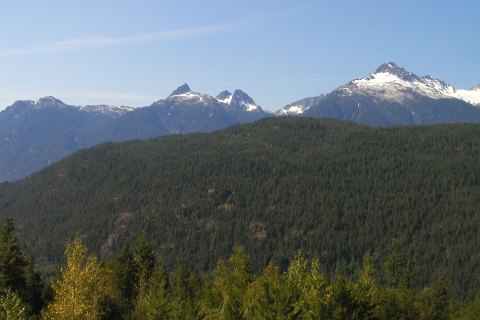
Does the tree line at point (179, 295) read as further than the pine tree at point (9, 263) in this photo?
No

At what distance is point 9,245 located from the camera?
65.8 m

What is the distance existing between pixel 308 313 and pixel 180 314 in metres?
19.4

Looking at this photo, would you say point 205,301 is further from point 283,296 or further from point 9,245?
point 9,245

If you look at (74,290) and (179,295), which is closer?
(74,290)

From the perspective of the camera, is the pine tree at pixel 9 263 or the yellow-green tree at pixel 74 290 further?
the pine tree at pixel 9 263

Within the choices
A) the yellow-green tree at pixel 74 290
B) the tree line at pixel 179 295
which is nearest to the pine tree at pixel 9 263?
the tree line at pixel 179 295

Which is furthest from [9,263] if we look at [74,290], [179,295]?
[179,295]

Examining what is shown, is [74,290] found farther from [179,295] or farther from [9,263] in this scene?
[9,263]

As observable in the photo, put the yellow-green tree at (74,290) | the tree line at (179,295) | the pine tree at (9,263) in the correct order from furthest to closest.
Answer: the pine tree at (9,263) → the yellow-green tree at (74,290) → the tree line at (179,295)

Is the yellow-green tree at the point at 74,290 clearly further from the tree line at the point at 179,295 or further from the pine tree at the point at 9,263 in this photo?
the pine tree at the point at 9,263

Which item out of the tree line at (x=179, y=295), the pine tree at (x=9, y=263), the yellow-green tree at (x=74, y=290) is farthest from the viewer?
the pine tree at (x=9, y=263)

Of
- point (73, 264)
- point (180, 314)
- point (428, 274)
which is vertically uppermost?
point (73, 264)

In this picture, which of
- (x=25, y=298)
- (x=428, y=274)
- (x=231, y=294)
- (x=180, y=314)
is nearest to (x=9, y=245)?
(x=25, y=298)

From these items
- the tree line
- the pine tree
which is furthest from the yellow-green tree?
the pine tree
